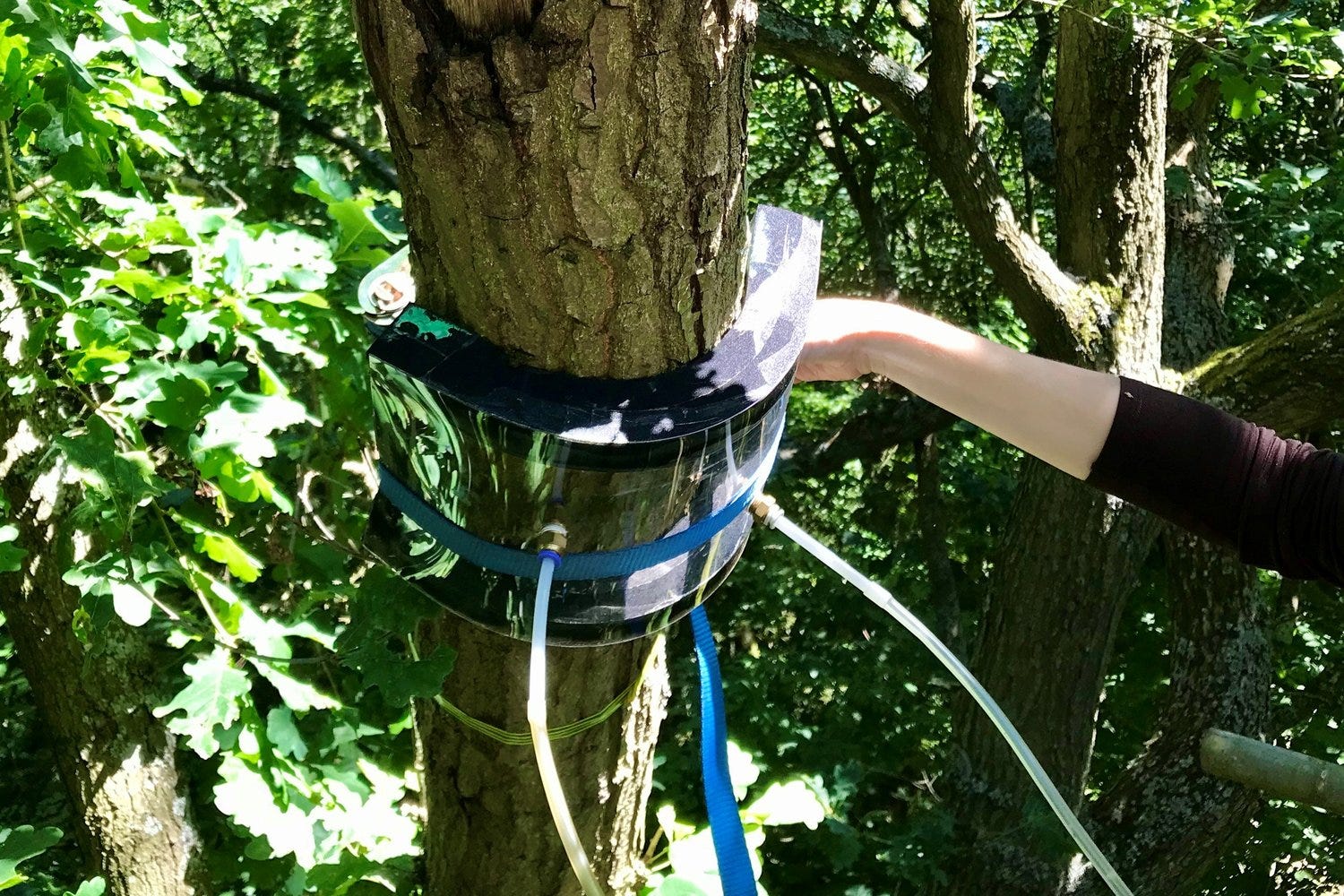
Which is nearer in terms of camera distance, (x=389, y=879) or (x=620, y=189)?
(x=620, y=189)

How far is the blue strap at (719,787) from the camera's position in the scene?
3.54 ft

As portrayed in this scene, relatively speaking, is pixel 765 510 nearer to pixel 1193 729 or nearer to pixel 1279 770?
→ pixel 1279 770

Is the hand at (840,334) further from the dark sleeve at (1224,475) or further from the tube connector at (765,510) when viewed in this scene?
the dark sleeve at (1224,475)

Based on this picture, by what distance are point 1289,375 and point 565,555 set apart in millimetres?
2959

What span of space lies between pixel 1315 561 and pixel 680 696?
10.8 feet

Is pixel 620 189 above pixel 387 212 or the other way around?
the other way around

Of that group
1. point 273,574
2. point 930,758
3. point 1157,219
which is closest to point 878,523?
point 930,758

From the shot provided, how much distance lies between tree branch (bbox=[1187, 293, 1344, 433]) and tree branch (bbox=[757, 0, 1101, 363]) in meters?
0.47

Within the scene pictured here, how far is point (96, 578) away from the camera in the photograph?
1374mm

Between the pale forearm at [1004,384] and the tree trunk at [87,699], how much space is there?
5.13 feet

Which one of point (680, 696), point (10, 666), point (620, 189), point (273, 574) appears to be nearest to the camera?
point (620, 189)

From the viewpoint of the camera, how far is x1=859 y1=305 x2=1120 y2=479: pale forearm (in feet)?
4.60

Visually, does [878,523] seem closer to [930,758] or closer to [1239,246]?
[930,758]

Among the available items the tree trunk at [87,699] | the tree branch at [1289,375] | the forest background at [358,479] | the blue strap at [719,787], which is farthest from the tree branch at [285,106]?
the blue strap at [719,787]
